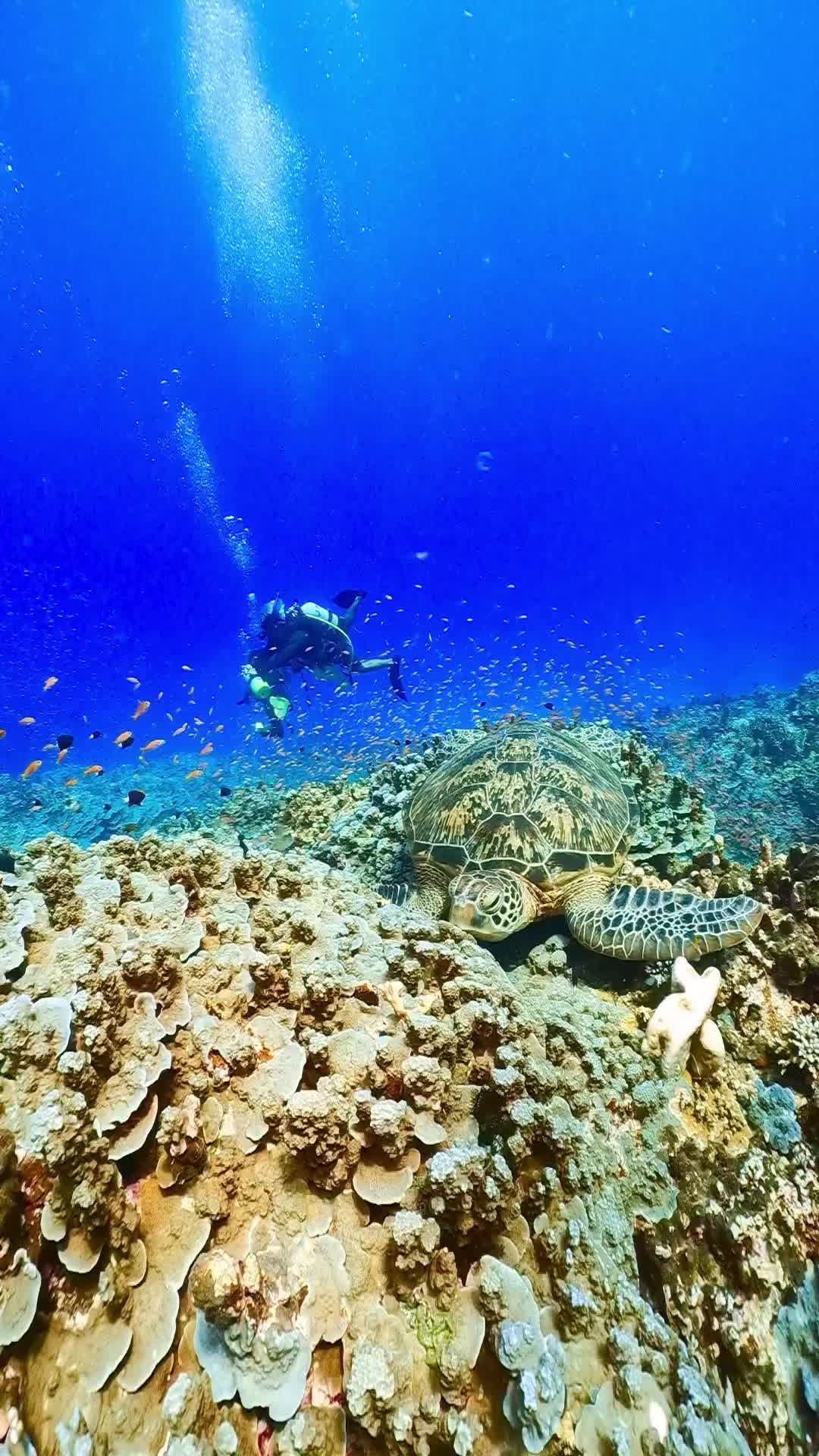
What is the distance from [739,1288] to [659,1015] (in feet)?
3.41

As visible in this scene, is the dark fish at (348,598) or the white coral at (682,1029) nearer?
the white coral at (682,1029)

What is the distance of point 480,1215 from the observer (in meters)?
1.71

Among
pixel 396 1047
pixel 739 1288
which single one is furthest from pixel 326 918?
pixel 739 1288

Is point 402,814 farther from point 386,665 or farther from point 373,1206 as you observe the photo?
point 386,665

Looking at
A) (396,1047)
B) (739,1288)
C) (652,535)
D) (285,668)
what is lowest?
(739,1288)

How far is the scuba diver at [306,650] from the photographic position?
1397cm

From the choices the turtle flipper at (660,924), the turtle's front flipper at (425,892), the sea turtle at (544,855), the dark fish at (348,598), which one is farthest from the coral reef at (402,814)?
the dark fish at (348,598)

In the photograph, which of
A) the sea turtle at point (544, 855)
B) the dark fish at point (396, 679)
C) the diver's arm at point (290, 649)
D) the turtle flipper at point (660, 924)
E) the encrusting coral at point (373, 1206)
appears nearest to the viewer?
the encrusting coral at point (373, 1206)

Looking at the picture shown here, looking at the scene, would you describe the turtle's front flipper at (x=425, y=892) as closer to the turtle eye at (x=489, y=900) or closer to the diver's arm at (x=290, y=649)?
the turtle eye at (x=489, y=900)

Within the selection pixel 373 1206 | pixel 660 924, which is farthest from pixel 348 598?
pixel 373 1206

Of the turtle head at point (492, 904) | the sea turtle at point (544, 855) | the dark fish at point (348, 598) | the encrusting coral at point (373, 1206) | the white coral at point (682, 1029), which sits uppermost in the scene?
the dark fish at point (348, 598)

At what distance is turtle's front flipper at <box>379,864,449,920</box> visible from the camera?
14.4 feet

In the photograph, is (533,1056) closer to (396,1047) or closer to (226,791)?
(396,1047)

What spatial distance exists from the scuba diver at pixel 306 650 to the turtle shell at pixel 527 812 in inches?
336
